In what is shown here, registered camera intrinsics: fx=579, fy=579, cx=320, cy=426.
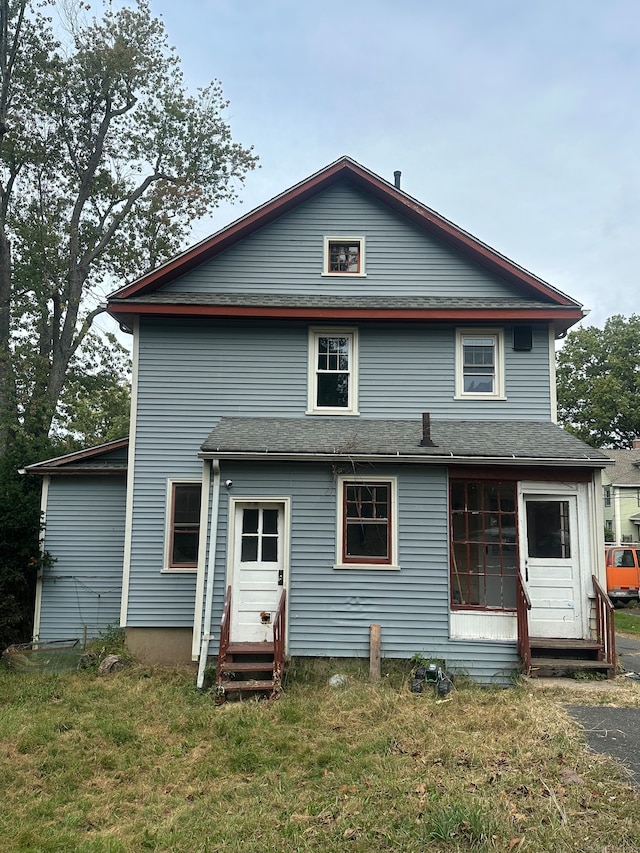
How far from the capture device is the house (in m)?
8.49

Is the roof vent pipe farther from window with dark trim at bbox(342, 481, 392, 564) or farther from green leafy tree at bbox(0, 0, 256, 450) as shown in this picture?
green leafy tree at bbox(0, 0, 256, 450)

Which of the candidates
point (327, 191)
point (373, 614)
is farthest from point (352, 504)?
point (327, 191)

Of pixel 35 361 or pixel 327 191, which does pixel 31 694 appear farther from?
pixel 35 361

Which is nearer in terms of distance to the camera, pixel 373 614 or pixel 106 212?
pixel 373 614

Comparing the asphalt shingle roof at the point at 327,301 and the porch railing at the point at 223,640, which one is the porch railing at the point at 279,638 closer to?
the porch railing at the point at 223,640

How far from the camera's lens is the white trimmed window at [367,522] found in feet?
28.5

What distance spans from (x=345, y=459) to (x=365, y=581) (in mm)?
1830

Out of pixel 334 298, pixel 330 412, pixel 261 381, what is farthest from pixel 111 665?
pixel 334 298

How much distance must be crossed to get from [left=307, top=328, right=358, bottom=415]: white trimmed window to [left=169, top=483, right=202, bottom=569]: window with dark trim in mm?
2542

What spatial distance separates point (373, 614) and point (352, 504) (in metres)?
1.63

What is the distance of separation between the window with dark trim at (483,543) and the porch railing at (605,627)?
1.14 meters

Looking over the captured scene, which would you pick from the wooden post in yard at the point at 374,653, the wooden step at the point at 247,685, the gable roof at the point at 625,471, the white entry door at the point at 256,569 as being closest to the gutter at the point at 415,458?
the white entry door at the point at 256,569

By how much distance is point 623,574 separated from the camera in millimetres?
21203

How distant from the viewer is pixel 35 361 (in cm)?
1822
